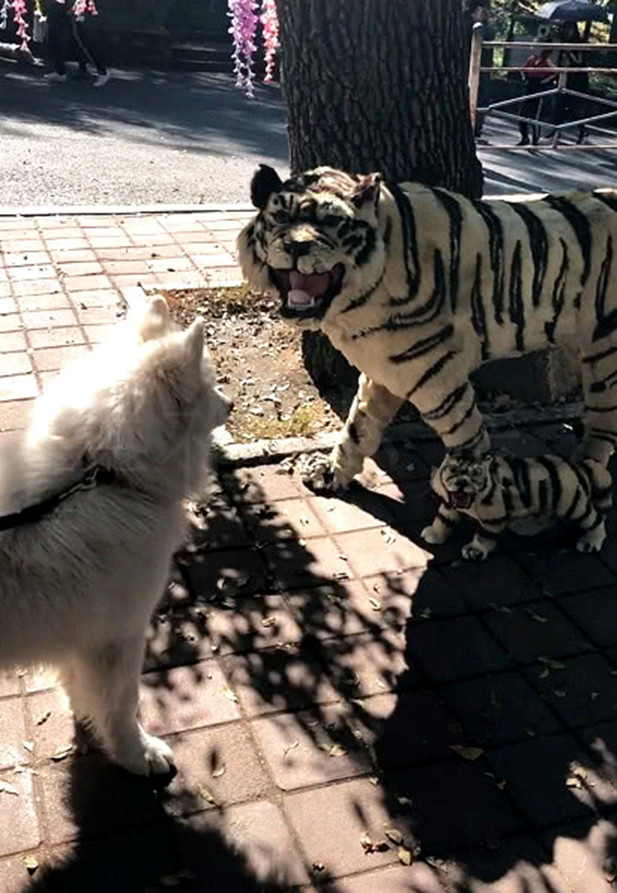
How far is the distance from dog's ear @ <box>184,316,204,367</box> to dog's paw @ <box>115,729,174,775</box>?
5.51 feet

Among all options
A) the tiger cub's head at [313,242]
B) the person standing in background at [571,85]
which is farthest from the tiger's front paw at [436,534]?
the person standing in background at [571,85]

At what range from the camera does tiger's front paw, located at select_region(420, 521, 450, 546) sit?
5145 millimetres

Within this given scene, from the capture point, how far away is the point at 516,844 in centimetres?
349

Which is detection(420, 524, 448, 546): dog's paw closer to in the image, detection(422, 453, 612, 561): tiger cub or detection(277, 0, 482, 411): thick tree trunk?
detection(422, 453, 612, 561): tiger cub

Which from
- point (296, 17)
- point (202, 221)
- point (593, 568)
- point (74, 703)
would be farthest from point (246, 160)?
point (74, 703)

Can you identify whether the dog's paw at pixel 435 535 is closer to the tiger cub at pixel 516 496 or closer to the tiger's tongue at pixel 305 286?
the tiger cub at pixel 516 496

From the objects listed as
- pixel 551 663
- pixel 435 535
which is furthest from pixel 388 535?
pixel 551 663

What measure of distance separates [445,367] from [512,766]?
2022 mm

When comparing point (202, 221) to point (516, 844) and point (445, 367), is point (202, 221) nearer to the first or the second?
point (445, 367)

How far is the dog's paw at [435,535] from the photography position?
5.15m

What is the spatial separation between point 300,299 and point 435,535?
1.76m

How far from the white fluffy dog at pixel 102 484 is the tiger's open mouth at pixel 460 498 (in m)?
1.88

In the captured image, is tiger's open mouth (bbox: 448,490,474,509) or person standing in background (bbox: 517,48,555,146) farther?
person standing in background (bbox: 517,48,555,146)

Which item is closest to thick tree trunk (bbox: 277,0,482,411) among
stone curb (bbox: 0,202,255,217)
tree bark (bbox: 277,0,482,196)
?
tree bark (bbox: 277,0,482,196)
